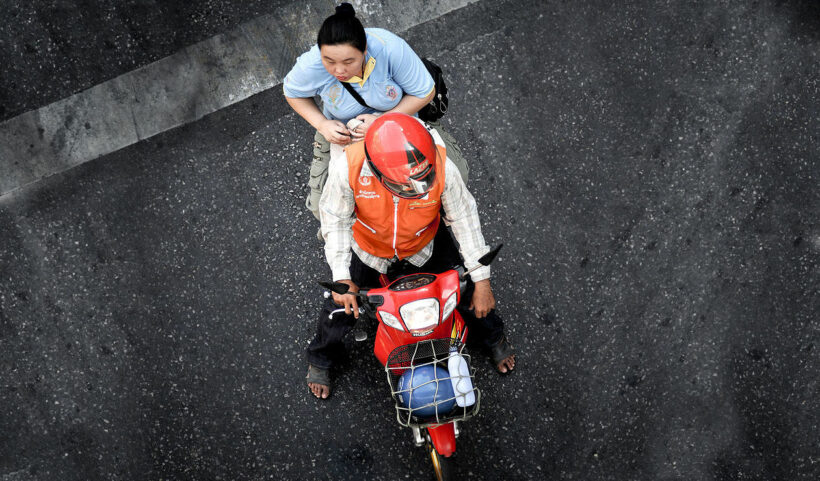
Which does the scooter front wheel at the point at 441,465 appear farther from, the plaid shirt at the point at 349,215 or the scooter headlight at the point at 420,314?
the plaid shirt at the point at 349,215

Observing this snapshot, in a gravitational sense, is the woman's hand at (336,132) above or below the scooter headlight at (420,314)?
above

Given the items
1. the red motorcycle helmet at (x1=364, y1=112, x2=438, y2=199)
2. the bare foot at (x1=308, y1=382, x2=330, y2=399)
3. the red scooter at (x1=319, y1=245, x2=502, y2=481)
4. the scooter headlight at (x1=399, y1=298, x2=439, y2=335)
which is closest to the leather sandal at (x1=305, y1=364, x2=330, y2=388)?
the bare foot at (x1=308, y1=382, x2=330, y2=399)

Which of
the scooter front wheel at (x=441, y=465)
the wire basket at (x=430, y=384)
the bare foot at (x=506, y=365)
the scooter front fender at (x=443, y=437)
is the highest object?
the wire basket at (x=430, y=384)

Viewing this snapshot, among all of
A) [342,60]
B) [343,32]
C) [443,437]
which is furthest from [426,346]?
[343,32]

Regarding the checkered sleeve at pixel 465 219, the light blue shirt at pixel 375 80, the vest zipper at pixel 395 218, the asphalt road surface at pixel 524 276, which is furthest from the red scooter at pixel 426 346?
the asphalt road surface at pixel 524 276

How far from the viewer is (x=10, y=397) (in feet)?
13.2

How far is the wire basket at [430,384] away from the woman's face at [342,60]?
4.44 ft

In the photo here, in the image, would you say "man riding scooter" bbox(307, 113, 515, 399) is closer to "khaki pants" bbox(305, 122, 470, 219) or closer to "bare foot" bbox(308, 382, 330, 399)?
"khaki pants" bbox(305, 122, 470, 219)

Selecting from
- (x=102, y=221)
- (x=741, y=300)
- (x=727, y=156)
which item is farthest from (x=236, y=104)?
(x=741, y=300)

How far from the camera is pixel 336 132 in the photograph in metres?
3.04

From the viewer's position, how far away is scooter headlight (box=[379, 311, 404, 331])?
285cm

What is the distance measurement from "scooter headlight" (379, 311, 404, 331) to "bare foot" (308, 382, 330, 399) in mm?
1267

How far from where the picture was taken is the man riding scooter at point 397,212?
252 cm

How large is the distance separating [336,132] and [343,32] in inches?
21.9
